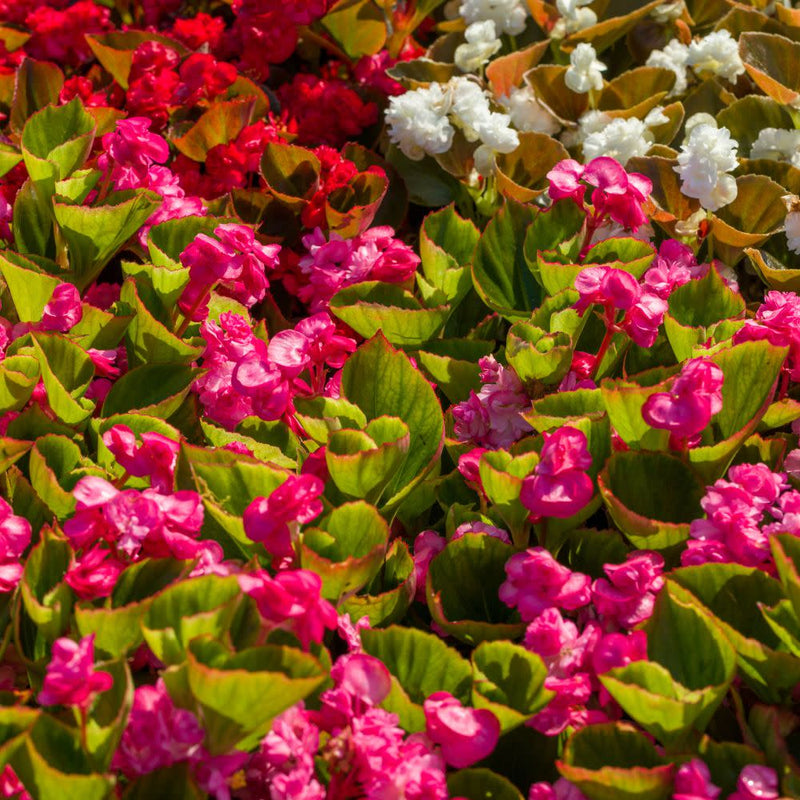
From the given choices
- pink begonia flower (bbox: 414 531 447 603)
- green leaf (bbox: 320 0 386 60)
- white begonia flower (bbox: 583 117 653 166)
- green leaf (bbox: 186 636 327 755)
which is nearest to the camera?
green leaf (bbox: 186 636 327 755)

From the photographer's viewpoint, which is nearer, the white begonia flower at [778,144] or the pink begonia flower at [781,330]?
the pink begonia flower at [781,330]

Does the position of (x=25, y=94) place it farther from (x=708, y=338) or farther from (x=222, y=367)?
(x=708, y=338)

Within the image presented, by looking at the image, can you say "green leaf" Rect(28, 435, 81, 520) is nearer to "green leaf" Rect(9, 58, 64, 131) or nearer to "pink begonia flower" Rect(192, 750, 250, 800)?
"pink begonia flower" Rect(192, 750, 250, 800)

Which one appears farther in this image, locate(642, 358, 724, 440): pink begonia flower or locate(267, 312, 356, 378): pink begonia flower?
locate(267, 312, 356, 378): pink begonia flower

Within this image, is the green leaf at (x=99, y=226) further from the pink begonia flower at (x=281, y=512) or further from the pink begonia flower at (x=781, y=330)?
the pink begonia flower at (x=781, y=330)

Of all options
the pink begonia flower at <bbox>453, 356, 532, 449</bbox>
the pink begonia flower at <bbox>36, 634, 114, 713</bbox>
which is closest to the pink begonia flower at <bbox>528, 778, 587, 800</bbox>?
the pink begonia flower at <bbox>36, 634, 114, 713</bbox>

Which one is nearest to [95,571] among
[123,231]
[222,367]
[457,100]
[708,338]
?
[222,367]

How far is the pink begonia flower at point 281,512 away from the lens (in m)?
0.93

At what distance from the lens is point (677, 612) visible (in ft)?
3.06

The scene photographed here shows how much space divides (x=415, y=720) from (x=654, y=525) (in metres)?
0.28

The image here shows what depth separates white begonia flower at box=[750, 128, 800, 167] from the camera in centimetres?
170

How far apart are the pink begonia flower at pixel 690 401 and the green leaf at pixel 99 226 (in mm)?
678

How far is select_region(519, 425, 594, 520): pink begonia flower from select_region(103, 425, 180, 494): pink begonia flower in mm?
327

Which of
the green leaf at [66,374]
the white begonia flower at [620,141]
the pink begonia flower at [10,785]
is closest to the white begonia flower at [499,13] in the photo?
the white begonia flower at [620,141]
